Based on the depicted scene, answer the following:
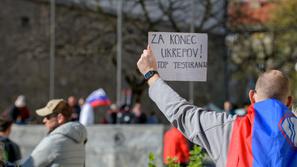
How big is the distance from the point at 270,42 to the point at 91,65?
975 centimetres

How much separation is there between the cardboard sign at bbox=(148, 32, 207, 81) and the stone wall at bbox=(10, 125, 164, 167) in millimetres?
11604

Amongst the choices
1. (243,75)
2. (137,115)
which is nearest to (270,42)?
(243,75)

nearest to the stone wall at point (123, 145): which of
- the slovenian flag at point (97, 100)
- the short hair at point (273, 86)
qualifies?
the slovenian flag at point (97, 100)

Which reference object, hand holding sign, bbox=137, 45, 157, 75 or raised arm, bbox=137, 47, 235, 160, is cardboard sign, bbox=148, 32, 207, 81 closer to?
hand holding sign, bbox=137, 45, 157, 75

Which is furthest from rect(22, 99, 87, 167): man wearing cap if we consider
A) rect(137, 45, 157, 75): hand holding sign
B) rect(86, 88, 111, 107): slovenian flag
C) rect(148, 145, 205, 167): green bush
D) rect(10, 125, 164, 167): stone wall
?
rect(86, 88, 111, 107): slovenian flag

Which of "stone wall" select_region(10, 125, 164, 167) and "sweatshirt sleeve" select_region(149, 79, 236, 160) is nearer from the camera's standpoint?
"sweatshirt sleeve" select_region(149, 79, 236, 160)

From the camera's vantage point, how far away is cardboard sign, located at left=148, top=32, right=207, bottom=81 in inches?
192

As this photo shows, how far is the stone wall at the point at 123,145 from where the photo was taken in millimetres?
16844

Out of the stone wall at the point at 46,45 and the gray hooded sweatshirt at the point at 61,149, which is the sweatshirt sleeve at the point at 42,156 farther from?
the stone wall at the point at 46,45

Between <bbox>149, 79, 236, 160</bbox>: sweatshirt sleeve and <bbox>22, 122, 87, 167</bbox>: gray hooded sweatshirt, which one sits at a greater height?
<bbox>149, 79, 236, 160</bbox>: sweatshirt sleeve

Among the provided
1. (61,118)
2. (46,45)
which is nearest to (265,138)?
(61,118)

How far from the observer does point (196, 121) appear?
13.9ft

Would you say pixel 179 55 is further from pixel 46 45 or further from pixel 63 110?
pixel 46 45

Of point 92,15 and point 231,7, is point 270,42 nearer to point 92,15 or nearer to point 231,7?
point 231,7
